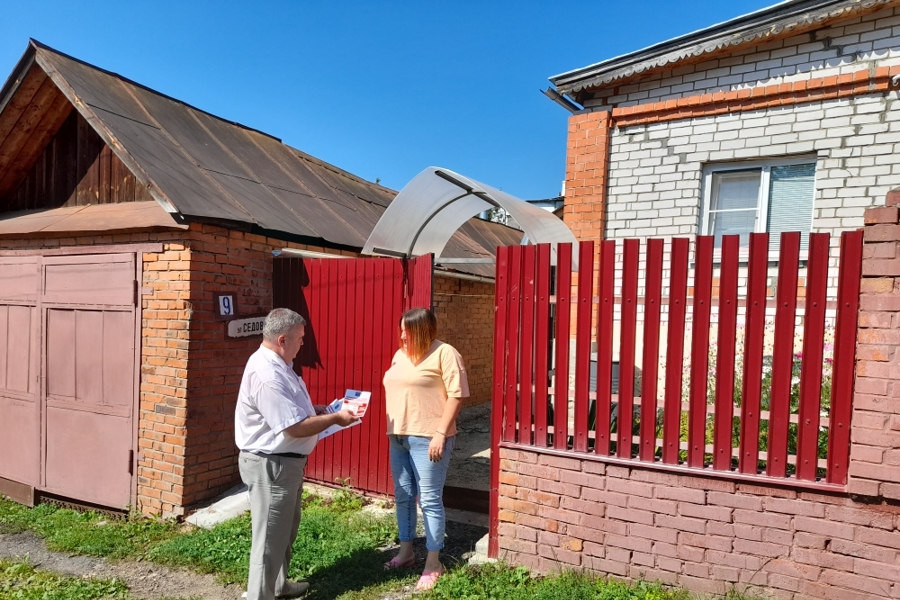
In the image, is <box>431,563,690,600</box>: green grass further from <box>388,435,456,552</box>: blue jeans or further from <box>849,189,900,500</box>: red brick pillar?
<box>849,189,900,500</box>: red brick pillar

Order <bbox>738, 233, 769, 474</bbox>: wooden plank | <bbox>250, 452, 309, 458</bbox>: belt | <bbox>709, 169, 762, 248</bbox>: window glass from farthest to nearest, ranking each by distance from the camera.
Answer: <bbox>709, 169, 762, 248</bbox>: window glass
<bbox>250, 452, 309, 458</bbox>: belt
<bbox>738, 233, 769, 474</bbox>: wooden plank

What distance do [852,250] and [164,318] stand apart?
496 centimetres

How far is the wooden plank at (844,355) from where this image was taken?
2998 mm

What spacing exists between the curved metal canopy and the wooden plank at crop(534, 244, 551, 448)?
3.43 ft

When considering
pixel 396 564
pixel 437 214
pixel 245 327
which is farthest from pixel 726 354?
pixel 245 327

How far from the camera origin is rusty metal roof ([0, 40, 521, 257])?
196 inches

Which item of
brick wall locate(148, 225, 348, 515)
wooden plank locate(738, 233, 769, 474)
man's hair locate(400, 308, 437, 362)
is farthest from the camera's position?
brick wall locate(148, 225, 348, 515)

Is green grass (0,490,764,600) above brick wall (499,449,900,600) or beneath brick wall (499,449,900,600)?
beneath

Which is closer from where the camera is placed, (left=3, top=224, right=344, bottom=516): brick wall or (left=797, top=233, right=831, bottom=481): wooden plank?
(left=797, top=233, right=831, bottom=481): wooden plank

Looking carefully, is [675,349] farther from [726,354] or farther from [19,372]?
[19,372]

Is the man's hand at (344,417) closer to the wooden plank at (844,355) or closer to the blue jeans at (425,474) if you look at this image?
the blue jeans at (425,474)

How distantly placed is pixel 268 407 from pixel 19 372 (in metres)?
4.44

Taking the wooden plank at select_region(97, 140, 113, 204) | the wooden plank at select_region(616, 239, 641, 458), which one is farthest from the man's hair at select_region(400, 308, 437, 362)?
the wooden plank at select_region(97, 140, 113, 204)

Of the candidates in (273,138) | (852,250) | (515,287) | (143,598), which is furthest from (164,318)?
(852,250)
